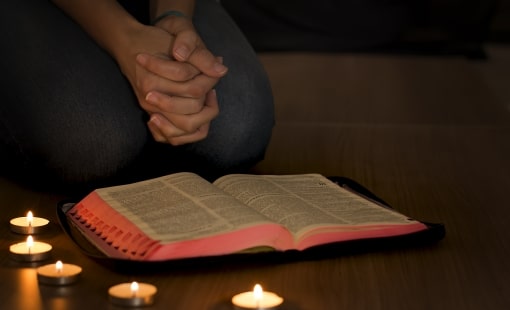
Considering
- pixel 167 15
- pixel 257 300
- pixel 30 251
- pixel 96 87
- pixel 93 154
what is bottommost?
pixel 257 300

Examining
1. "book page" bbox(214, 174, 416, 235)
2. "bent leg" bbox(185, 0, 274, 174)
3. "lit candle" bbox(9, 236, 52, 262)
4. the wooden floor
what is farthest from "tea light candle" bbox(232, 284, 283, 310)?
"bent leg" bbox(185, 0, 274, 174)

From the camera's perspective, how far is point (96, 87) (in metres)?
1.42

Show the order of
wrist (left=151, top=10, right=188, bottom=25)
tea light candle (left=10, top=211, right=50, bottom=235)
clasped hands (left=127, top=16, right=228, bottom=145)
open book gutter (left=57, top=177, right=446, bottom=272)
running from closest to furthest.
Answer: open book gutter (left=57, top=177, right=446, bottom=272) → tea light candle (left=10, top=211, right=50, bottom=235) → clasped hands (left=127, top=16, right=228, bottom=145) → wrist (left=151, top=10, right=188, bottom=25)

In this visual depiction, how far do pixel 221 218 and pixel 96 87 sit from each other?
478 mm

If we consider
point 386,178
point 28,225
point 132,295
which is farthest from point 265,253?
point 386,178

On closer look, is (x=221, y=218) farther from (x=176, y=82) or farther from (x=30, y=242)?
(x=176, y=82)

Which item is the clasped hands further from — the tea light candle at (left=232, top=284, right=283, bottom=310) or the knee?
the tea light candle at (left=232, top=284, right=283, bottom=310)

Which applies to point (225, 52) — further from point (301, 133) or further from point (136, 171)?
point (301, 133)

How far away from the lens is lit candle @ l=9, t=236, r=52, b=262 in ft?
3.44

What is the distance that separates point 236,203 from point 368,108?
1239 millimetres

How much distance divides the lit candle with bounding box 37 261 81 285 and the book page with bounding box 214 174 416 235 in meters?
0.25

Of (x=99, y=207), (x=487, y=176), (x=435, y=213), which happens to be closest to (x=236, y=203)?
(x=99, y=207)

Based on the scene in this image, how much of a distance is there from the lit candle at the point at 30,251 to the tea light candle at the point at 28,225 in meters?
0.09

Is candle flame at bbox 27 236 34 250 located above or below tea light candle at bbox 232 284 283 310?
above
